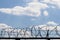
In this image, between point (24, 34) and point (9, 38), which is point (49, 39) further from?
point (9, 38)

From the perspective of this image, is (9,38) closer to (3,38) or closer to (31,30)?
(3,38)

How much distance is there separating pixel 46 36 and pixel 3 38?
6.30 m

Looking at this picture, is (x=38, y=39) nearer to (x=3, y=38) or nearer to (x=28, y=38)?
(x=28, y=38)

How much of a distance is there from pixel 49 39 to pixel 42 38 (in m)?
1.10

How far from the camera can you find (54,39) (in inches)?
998

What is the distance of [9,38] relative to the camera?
83.5 ft

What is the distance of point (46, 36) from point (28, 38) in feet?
8.78

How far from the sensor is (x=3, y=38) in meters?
25.6

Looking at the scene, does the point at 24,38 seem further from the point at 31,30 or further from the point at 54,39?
the point at 54,39

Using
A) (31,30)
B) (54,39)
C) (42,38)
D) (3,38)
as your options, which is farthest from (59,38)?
(3,38)

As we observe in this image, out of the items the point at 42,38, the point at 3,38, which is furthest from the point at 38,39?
the point at 3,38

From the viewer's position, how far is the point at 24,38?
25.4m

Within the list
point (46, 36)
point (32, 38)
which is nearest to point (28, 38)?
point (32, 38)

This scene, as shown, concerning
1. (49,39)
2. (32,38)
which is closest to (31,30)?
(32,38)
